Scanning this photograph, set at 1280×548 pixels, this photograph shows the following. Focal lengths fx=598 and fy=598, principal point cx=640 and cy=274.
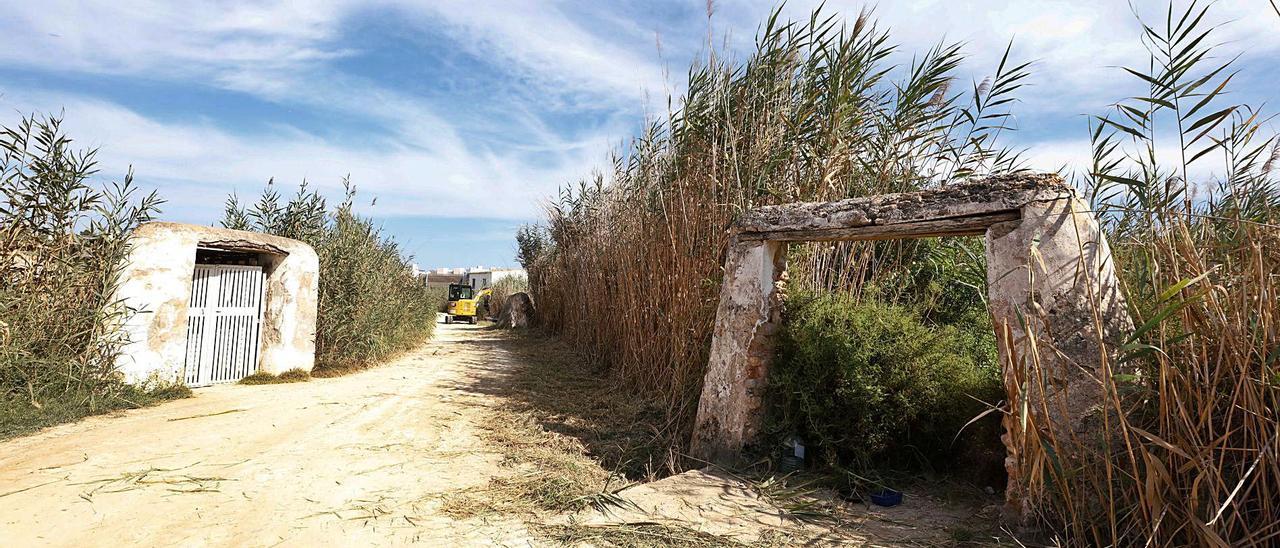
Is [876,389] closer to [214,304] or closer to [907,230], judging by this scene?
[907,230]

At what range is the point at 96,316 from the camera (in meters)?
5.37

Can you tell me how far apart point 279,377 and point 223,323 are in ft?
2.96

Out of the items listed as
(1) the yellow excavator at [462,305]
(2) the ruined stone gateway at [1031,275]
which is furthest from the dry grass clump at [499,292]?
(2) the ruined stone gateway at [1031,275]

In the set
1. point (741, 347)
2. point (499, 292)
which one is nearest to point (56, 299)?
point (741, 347)

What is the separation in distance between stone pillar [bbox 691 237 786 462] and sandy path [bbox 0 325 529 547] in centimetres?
145

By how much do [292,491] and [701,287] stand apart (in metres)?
3.00

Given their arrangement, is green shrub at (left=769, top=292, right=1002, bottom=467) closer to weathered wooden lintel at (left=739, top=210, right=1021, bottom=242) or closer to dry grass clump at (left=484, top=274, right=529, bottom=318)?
weathered wooden lintel at (left=739, top=210, right=1021, bottom=242)

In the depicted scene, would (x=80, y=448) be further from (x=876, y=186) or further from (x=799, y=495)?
(x=876, y=186)

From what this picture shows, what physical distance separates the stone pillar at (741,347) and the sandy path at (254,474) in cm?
145

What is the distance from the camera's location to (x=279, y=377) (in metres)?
7.44

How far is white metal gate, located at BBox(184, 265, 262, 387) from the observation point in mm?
6875

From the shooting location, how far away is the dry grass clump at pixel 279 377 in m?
7.21

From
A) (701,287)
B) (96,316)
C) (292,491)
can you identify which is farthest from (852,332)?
(96,316)

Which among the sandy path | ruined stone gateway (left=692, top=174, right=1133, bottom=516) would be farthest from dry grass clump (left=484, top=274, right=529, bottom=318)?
ruined stone gateway (left=692, top=174, right=1133, bottom=516)
